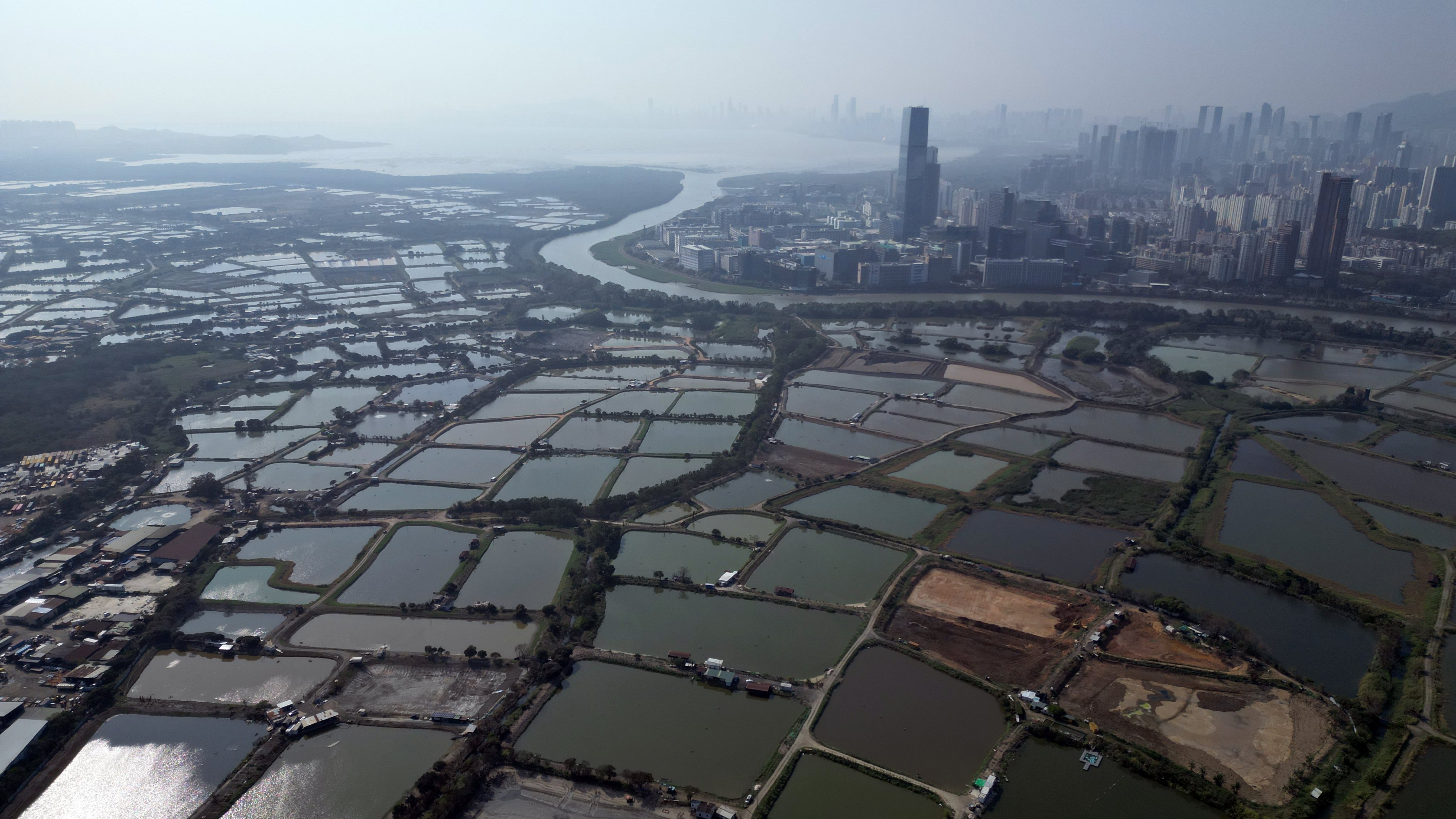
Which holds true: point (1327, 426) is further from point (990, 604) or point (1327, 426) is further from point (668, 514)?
point (668, 514)

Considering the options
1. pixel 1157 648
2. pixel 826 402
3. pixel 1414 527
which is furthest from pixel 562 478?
pixel 1414 527

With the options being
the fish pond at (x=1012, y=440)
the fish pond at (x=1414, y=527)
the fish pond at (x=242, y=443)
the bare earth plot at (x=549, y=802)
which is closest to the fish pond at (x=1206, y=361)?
the fish pond at (x=1012, y=440)

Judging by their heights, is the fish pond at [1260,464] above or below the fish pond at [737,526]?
above

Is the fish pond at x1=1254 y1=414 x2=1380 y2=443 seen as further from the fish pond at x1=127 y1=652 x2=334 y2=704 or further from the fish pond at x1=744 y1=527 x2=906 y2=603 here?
the fish pond at x1=127 y1=652 x2=334 y2=704

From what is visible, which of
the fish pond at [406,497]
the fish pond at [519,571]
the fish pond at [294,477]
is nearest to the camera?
the fish pond at [519,571]

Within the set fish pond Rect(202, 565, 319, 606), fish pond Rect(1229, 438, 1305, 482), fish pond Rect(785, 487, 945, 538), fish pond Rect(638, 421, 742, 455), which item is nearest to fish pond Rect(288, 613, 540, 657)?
fish pond Rect(202, 565, 319, 606)

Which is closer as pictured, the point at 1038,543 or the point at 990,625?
the point at 990,625

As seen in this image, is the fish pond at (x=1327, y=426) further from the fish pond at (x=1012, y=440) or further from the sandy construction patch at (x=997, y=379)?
the fish pond at (x=1012, y=440)
